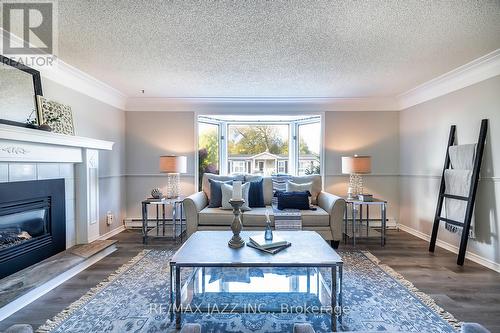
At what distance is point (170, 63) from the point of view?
2965 millimetres

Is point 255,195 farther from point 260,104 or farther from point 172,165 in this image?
point 260,104

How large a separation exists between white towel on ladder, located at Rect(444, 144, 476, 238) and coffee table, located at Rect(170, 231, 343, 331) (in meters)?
2.03

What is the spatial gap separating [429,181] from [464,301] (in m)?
2.12

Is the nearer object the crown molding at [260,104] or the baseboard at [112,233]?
the baseboard at [112,233]

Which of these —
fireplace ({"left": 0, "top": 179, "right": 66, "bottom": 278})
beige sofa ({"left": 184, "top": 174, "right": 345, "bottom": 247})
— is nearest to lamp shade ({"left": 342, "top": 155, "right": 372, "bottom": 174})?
beige sofa ({"left": 184, "top": 174, "right": 345, "bottom": 247})

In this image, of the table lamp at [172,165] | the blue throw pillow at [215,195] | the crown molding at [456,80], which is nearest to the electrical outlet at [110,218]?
the table lamp at [172,165]

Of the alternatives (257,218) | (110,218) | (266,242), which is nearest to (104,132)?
(110,218)

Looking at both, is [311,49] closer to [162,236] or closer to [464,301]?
[464,301]

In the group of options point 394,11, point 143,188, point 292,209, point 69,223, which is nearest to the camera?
point 394,11

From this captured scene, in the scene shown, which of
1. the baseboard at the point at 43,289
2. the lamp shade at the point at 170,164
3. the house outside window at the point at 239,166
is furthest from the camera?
the house outside window at the point at 239,166

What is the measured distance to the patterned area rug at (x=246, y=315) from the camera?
1.81m

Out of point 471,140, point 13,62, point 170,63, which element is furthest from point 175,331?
point 471,140

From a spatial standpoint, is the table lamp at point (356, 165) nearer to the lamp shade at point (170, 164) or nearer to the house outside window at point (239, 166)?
the house outside window at point (239, 166)

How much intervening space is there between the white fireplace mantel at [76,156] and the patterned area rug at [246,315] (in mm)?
1162
